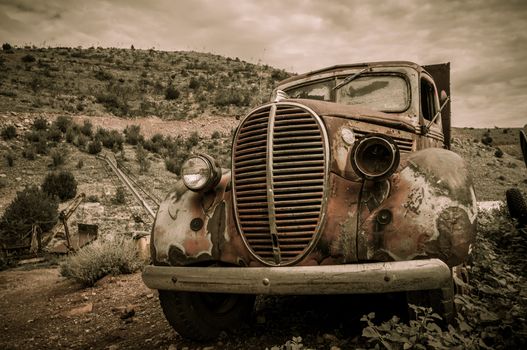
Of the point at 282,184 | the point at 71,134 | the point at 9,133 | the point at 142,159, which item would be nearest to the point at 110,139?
the point at 71,134

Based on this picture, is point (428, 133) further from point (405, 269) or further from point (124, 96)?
point (124, 96)

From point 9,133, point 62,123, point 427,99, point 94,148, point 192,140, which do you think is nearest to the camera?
point 427,99

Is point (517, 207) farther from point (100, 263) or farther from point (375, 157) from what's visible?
point (100, 263)

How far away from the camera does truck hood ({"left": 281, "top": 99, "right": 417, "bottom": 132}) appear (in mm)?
2966

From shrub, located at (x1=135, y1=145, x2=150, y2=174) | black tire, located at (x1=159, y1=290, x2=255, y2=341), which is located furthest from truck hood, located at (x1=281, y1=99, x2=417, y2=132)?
shrub, located at (x1=135, y1=145, x2=150, y2=174)

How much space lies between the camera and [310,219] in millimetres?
2701

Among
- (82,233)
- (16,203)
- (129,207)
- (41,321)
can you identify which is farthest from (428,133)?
(16,203)

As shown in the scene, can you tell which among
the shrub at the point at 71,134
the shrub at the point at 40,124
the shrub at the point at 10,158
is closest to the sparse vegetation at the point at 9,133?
the shrub at the point at 40,124

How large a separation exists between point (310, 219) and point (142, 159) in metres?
14.9

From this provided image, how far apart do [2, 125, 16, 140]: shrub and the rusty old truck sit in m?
16.6

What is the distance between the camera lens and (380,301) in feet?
12.2

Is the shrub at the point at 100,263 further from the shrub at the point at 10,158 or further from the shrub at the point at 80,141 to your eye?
the shrub at the point at 80,141

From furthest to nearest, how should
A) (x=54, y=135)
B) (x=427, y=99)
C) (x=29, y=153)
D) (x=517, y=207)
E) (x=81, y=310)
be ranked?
(x=54, y=135)
(x=29, y=153)
(x=517, y=207)
(x=81, y=310)
(x=427, y=99)

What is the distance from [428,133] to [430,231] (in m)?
2.15
